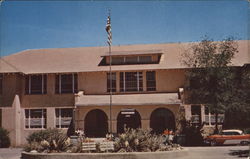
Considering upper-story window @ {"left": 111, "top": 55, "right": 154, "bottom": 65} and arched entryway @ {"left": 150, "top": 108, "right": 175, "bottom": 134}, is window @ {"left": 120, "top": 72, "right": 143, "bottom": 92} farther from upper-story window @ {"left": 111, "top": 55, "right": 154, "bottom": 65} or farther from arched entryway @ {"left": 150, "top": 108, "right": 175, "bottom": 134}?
arched entryway @ {"left": 150, "top": 108, "right": 175, "bottom": 134}

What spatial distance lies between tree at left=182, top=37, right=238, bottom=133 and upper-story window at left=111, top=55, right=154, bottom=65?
5402 mm

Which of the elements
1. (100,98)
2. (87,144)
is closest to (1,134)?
(100,98)

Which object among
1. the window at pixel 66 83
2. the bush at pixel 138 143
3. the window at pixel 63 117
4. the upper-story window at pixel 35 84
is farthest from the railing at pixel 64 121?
the bush at pixel 138 143

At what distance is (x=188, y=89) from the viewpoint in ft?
105

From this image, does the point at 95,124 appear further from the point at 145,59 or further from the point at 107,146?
the point at 107,146

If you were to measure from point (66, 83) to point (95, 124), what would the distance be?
197 inches

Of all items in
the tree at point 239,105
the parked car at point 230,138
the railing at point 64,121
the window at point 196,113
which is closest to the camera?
the parked car at point 230,138

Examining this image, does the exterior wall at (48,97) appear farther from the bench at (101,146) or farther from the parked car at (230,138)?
the bench at (101,146)

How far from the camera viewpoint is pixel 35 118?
3397 cm

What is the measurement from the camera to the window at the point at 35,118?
33812mm

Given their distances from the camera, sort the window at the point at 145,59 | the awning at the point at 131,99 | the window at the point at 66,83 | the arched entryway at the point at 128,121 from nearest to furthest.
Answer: the awning at the point at 131,99
the window at the point at 66,83
the arched entryway at the point at 128,121
the window at the point at 145,59

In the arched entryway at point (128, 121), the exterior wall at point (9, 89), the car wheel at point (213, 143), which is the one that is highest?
the exterior wall at point (9, 89)

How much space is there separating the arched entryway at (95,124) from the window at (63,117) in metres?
1.62

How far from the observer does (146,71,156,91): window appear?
110 feet
